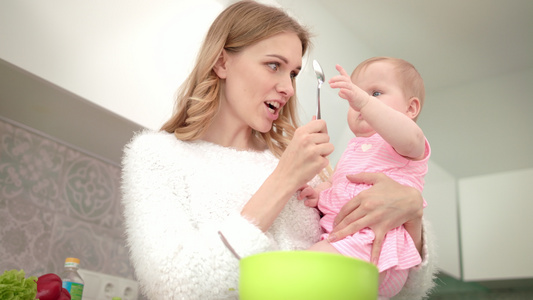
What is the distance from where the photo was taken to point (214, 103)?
1235mm

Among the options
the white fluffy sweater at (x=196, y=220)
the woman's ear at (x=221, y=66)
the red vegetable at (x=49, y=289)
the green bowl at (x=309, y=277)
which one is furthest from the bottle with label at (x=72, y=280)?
the green bowl at (x=309, y=277)

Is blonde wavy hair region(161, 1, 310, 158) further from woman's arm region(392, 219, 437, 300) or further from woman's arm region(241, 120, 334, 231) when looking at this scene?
woman's arm region(392, 219, 437, 300)

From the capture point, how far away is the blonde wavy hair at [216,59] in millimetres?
1203

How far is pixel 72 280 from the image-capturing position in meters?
1.55

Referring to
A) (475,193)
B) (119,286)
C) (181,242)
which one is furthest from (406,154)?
(475,193)

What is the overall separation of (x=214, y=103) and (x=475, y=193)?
6.50 ft

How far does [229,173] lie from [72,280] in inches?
Result: 29.4

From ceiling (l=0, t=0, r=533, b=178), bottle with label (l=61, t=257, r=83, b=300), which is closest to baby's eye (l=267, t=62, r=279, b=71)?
bottle with label (l=61, t=257, r=83, b=300)

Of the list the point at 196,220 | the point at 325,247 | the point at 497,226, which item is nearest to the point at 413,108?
the point at 325,247

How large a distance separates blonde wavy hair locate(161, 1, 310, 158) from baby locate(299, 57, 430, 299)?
21 cm

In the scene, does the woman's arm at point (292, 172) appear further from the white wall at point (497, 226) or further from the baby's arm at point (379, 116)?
the white wall at point (497, 226)

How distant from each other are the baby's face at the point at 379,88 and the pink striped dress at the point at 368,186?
0.03m

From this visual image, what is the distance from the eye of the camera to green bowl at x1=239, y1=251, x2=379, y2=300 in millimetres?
529

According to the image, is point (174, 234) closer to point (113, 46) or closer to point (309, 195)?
point (309, 195)
